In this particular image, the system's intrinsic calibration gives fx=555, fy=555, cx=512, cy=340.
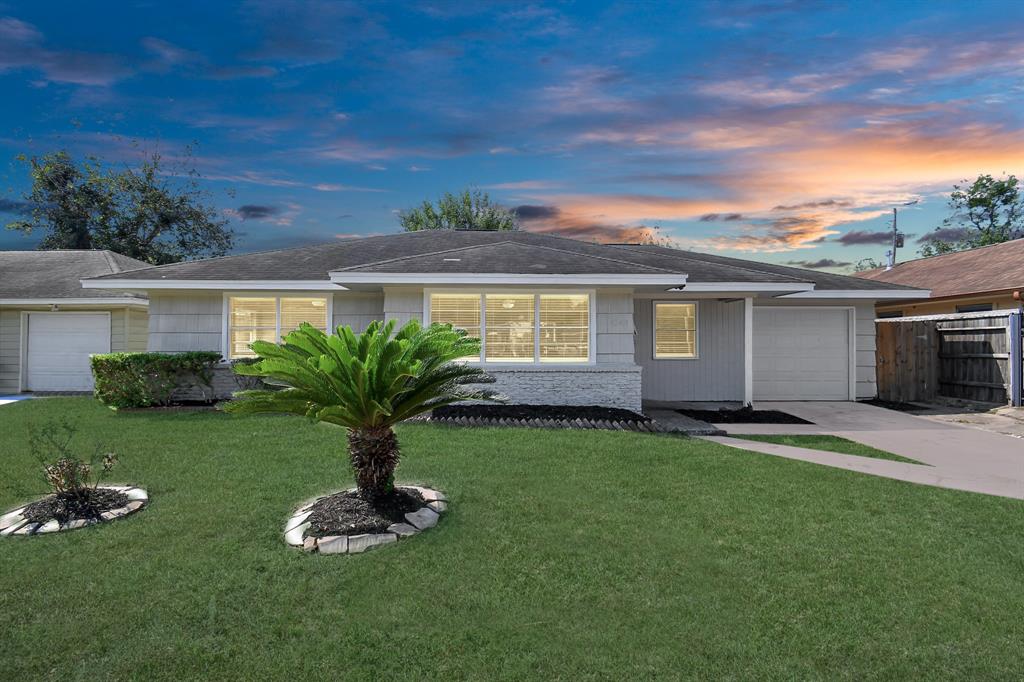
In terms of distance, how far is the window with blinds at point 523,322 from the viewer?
35.8ft

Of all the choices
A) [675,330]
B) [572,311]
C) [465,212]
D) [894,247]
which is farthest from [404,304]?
[465,212]

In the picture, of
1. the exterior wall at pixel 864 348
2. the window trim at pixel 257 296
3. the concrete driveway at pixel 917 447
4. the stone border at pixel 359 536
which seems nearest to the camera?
the stone border at pixel 359 536

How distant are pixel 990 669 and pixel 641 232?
48.7 meters

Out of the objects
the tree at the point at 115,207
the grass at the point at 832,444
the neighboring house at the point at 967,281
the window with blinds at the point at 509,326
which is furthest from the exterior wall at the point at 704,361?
the tree at the point at 115,207

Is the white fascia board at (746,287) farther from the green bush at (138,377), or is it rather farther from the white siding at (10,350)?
the white siding at (10,350)

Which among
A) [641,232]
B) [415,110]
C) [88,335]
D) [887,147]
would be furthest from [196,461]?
[641,232]

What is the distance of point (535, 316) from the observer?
1090 cm

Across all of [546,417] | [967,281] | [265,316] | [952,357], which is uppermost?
[967,281]

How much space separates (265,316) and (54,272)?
9749 millimetres

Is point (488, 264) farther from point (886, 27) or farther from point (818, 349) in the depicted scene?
point (886, 27)

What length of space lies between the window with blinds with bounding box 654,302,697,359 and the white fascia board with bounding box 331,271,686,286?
9.71ft

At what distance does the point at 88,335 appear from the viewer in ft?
50.1

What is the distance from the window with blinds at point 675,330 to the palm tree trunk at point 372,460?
9227 millimetres

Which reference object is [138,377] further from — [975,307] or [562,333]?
[975,307]
